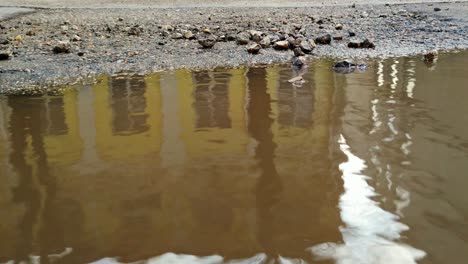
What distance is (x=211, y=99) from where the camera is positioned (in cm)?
409

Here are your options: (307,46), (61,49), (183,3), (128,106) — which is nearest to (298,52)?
(307,46)

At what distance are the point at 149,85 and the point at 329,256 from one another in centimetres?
353

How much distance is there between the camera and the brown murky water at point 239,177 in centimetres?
180

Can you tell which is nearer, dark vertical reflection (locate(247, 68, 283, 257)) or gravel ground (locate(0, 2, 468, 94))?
dark vertical reflection (locate(247, 68, 283, 257))

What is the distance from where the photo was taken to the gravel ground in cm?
578

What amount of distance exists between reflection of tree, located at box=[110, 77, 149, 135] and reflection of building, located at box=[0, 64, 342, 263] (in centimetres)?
2

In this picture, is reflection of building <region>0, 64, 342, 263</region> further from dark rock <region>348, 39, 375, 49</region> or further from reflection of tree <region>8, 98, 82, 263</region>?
dark rock <region>348, 39, 375, 49</region>

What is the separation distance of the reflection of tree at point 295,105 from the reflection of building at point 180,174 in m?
0.01

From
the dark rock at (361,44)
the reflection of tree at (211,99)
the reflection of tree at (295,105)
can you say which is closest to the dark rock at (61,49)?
the reflection of tree at (211,99)

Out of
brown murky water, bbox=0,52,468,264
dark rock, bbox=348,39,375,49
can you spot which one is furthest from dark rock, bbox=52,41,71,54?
dark rock, bbox=348,39,375,49

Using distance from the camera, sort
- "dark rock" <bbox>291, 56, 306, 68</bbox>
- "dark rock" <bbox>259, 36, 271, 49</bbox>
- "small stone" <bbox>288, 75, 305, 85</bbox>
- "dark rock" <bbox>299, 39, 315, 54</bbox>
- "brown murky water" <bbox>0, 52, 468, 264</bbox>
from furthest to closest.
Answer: "dark rock" <bbox>259, 36, 271, 49</bbox> < "dark rock" <bbox>299, 39, 315, 54</bbox> < "dark rock" <bbox>291, 56, 306, 68</bbox> < "small stone" <bbox>288, 75, 305, 85</bbox> < "brown murky water" <bbox>0, 52, 468, 264</bbox>

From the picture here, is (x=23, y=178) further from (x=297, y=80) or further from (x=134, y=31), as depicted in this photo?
(x=134, y=31)

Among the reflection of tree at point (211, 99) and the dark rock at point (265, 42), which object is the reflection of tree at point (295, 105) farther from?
the dark rock at point (265, 42)

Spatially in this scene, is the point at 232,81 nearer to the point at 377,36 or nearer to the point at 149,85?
the point at 149,85
